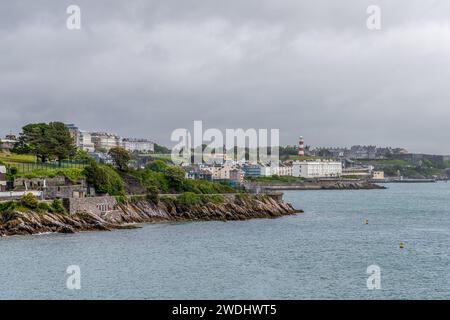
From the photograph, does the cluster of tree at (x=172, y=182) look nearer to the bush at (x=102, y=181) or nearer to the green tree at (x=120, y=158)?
the green tree at (x=120, y=158)

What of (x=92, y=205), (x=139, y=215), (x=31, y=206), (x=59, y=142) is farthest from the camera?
(x=59, y=142)

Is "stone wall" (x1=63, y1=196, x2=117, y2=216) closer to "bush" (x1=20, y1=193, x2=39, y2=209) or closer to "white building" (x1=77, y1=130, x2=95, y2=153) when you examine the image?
"bush" (x1=20, y1=193, x2=39, y2=209)

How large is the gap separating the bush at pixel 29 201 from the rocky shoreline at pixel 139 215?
92 centimetres

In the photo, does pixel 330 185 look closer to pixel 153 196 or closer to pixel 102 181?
pixel 153 196

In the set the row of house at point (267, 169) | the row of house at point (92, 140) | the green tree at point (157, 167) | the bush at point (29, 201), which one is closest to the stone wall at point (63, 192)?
the bush at point (29, 201)

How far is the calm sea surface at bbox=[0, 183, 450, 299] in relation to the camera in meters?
29.7

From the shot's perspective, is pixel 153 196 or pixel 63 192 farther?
pixel 153 196

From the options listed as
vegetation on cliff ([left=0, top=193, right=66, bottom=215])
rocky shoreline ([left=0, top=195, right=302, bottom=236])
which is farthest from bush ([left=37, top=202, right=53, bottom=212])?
rocky shoreline ([left=0, top=195, right=302, bottom=236])

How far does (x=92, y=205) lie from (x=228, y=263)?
64.1 ft

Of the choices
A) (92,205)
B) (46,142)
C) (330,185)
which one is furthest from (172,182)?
(330,185)

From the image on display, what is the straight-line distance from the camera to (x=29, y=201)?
160ft

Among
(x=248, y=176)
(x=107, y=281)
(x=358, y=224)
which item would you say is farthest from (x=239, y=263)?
(x=248, y=176)
